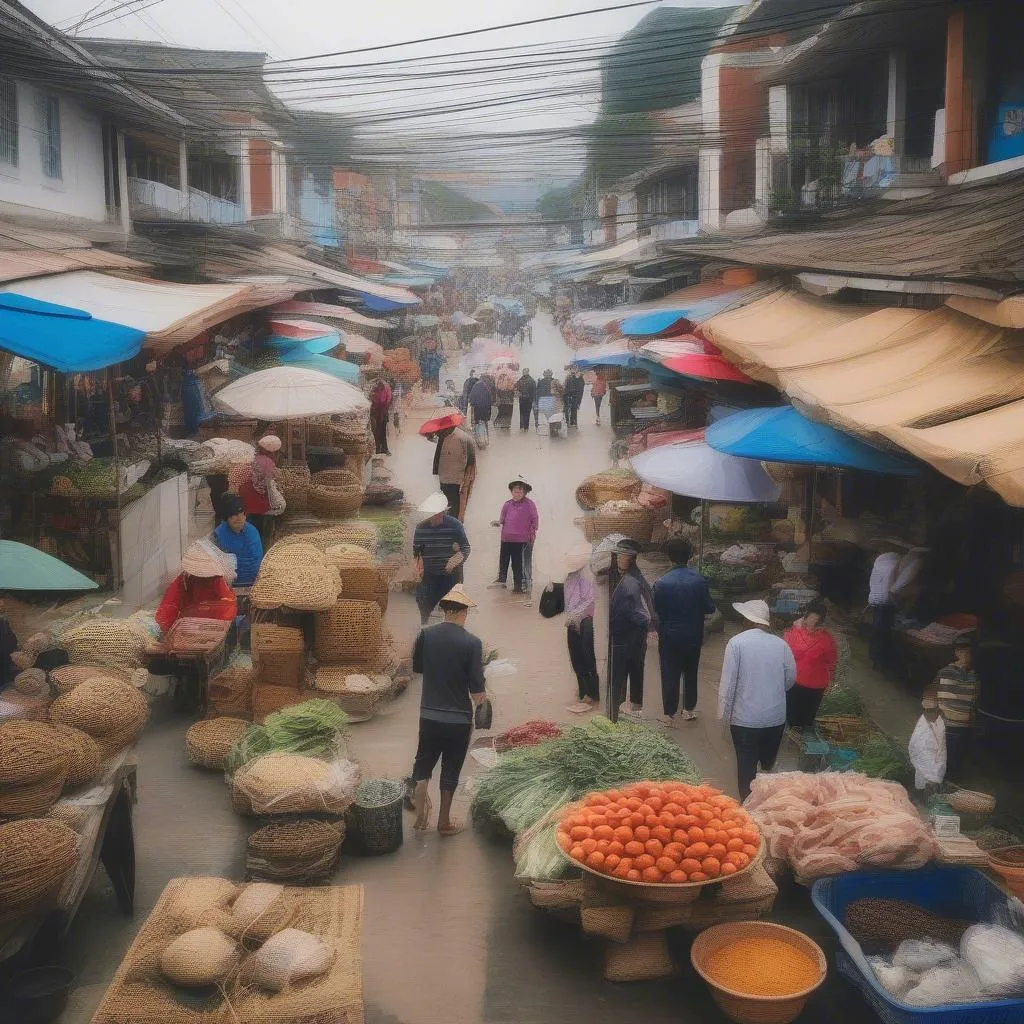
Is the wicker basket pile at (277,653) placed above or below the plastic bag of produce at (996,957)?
above

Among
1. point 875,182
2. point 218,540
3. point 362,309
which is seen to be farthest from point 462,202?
point 218,540

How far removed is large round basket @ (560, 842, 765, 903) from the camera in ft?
17.9

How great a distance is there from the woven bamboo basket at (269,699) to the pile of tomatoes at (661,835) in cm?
348

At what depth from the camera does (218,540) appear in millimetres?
10461

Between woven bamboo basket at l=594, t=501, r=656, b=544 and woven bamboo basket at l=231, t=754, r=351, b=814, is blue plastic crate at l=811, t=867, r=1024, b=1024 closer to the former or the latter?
woven bamboo basket at l=231, t=754, r=351, b=814

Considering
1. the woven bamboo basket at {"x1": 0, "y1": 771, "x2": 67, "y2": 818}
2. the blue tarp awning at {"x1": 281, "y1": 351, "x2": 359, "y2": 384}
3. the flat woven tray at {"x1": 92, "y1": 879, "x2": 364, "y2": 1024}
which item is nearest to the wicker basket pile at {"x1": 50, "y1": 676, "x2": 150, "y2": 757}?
the woven bamboo basket at {"x1": 0, "y1": 771, "x2": 67, "y2": 818}

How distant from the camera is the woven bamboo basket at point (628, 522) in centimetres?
1505

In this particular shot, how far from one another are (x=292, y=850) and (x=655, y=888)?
218cm

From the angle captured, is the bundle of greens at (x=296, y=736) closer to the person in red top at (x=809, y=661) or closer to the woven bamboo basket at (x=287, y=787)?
the woven bamboo basket at (x=287, y=787)

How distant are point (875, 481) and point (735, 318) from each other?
3.42m

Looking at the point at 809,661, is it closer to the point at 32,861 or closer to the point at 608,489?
the point at 32,861

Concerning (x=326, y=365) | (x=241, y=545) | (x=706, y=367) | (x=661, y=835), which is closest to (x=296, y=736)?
(x=661, y=835)

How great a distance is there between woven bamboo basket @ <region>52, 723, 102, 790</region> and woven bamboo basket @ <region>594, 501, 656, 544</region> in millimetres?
9651

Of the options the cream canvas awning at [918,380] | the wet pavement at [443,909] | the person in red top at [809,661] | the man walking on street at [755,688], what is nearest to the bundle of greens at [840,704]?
the person in red top at [809,661]
